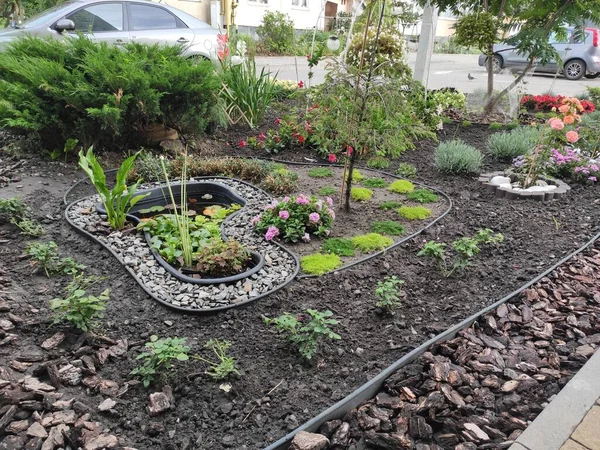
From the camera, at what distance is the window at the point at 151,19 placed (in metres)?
7.80

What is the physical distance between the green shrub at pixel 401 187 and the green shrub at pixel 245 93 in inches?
103

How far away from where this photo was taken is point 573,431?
185 cm

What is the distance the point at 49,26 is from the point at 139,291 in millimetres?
6189

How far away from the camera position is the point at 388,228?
12.6 ft

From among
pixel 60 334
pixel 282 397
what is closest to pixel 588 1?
pixel 282 397

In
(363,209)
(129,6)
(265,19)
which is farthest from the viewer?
(265,19)

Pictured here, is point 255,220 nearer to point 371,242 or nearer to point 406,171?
point 371,242

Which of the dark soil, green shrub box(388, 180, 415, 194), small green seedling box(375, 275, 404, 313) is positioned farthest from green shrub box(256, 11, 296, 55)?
small green seedling box(375, 275, 404, 313)

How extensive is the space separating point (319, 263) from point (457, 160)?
2.71m

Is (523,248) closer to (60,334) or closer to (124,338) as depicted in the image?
(124,338)

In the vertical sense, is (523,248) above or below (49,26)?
below

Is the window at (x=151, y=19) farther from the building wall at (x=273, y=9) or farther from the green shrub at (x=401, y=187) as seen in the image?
the building wall at (x=273, y=9)

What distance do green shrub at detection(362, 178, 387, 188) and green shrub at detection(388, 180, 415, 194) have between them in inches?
3.7

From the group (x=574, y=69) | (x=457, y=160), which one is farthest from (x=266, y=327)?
(x=574, y=69)
